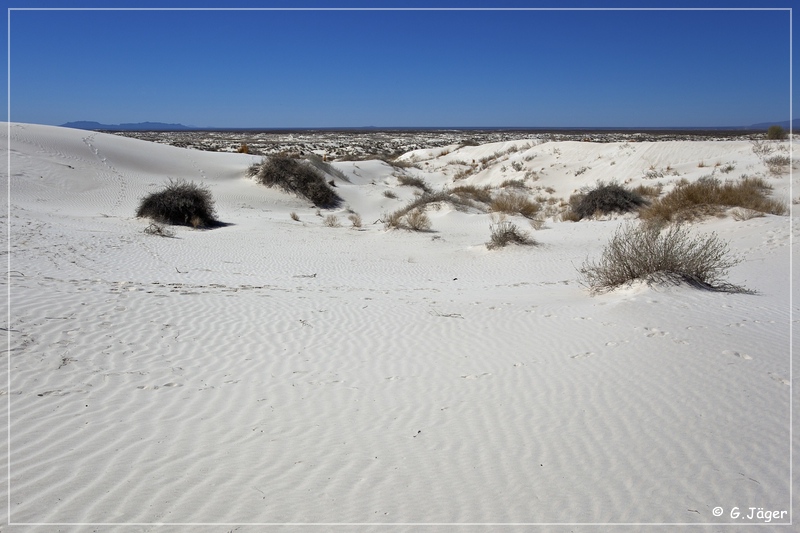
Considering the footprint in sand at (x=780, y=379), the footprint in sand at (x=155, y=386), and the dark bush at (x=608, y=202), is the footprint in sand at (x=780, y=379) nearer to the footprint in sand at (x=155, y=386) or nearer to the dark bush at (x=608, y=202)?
the footprint in sand at (x=155, y=386)

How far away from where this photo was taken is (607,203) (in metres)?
20.3

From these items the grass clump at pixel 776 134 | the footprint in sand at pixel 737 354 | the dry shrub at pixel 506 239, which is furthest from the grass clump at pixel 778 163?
the footprint in sand at pixel 737 354

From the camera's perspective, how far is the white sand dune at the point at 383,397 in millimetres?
3377

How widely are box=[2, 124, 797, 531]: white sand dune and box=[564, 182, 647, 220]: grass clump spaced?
8305 mm

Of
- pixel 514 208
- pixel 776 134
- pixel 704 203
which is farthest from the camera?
pixel 776 134

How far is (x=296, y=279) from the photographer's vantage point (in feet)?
37.7

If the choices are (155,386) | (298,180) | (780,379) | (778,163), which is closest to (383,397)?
(155,386)

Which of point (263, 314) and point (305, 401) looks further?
point (263, 314)

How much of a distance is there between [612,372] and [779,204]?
596 inches

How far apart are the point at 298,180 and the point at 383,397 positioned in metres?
22.6

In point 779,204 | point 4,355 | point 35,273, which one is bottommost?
point 4,355

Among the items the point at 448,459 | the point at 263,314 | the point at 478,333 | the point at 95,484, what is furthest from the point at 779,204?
the point at 95,484

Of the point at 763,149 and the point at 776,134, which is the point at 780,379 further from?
the point at 776,134

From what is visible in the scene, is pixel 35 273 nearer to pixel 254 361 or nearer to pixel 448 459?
pixel 254 361
